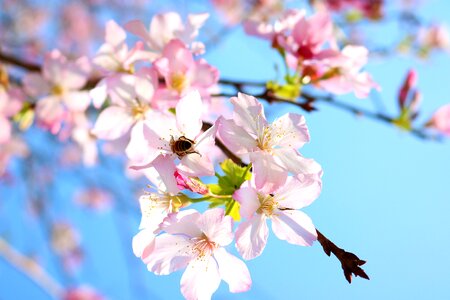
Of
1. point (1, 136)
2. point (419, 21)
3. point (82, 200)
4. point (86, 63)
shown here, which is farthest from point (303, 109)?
point (82, 200)

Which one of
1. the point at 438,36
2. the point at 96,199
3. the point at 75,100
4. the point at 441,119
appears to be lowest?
the point at 96,199

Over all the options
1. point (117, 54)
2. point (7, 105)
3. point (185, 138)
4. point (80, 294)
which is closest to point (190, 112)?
Result: point (185, 138)

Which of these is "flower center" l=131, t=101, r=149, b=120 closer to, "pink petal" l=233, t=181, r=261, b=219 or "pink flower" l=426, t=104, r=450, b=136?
"pink petal" l=233, t=181, r=261, b=219

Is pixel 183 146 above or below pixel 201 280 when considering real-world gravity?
above

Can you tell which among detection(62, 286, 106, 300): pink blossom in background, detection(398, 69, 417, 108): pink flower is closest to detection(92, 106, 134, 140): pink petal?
detection(398, 69, 417, 108): pink flower

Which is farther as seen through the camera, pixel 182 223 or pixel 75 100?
pixel 75 100

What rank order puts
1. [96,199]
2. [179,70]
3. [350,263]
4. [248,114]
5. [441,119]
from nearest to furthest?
1. [350,263]
2. [248,114]
3. [179,70]
4. [441,119]
5. [96,199]

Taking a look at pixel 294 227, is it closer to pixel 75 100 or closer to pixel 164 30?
pixel 164 30

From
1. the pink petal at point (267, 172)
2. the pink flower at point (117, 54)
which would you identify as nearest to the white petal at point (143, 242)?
the pink petal at point (267, 172)

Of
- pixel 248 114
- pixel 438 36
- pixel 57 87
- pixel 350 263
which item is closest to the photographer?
pixel 350 263
